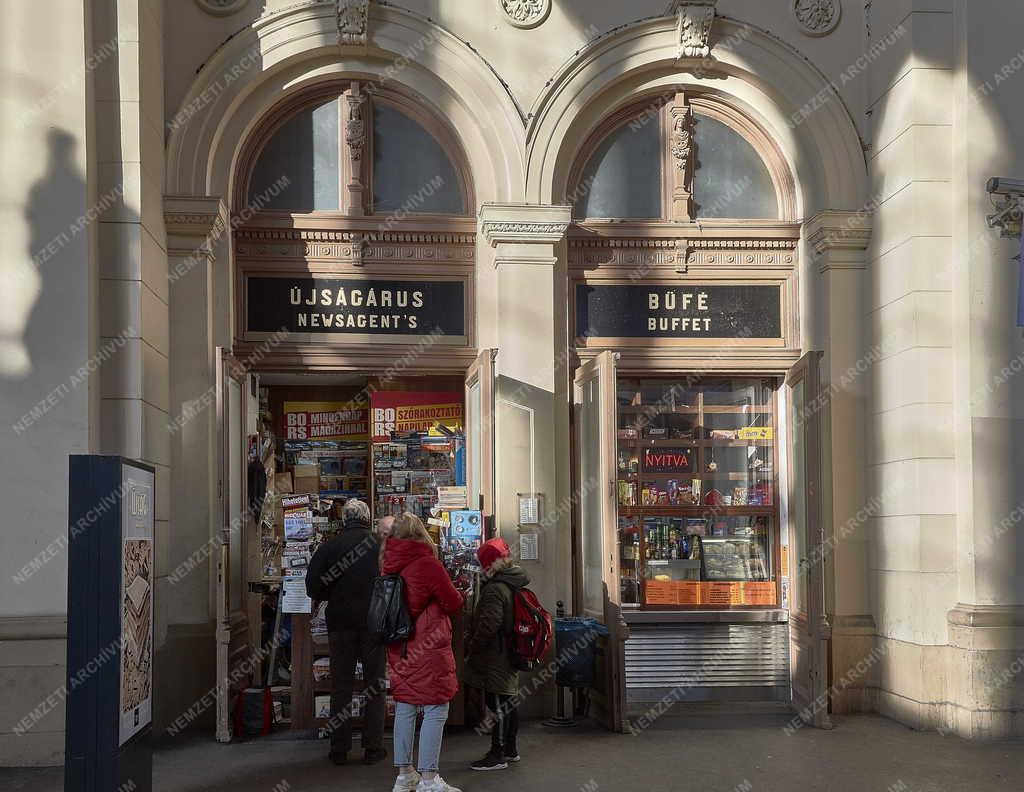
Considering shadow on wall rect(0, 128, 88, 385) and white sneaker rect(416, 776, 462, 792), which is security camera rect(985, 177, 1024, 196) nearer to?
white sneaker rect(416, 776, 462, 792)

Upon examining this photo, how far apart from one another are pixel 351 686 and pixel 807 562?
4.03 metres

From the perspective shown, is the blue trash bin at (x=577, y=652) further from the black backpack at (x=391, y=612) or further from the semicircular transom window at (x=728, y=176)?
the semicircular transom window at (x=728, y=176)

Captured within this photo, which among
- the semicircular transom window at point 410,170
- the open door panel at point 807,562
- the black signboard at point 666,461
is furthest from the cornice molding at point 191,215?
the open door panel at point 807,562

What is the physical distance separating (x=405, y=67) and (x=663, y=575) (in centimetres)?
548

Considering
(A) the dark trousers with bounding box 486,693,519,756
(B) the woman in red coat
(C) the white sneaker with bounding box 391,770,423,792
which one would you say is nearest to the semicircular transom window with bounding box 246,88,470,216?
(B) the woman in red coat

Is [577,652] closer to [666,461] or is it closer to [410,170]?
[666,461]

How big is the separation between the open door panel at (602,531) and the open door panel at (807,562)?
1.64m

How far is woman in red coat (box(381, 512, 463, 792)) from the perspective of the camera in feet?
25.3

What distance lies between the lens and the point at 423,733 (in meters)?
7.74

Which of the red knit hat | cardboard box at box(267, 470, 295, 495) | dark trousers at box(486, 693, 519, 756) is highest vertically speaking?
cardboard box at box(267, 470, 295, 495)

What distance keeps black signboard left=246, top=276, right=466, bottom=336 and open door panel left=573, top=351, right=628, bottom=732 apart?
1619 mm

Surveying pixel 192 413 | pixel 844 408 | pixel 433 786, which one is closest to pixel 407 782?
pixel 433 786

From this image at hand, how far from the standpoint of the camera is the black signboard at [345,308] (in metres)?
11.0

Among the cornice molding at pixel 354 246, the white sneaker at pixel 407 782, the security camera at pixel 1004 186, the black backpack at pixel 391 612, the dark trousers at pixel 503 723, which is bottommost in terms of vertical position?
the white sneaker at pixel 407 782
